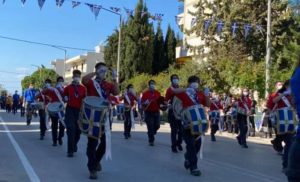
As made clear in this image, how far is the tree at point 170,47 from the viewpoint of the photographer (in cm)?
5712

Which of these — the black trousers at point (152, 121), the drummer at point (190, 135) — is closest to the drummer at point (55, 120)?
the black trousers at point (152, 121)

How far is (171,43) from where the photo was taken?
191ft

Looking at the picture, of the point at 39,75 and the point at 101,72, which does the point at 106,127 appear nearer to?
the point at 101,72

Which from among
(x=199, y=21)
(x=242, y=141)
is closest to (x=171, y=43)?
(x=199, y=21)

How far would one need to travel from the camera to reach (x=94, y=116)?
8805mm

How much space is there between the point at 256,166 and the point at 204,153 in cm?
238

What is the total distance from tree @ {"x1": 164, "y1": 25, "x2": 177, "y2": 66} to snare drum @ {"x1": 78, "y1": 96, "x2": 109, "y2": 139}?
47189mm

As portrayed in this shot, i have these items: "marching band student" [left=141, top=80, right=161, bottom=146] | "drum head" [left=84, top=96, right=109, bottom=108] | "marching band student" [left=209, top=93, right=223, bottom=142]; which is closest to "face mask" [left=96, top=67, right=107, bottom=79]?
"drum head" [left=84, top=96, right=109, bottom=108]

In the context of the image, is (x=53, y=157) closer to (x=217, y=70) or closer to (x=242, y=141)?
(x=242, y=141)

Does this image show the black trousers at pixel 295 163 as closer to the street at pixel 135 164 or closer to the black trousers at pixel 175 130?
the street at pixel 135 164

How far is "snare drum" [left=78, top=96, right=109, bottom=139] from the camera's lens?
873 cm

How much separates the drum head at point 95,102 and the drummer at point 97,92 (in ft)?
0.27

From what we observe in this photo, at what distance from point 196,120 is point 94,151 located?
6.41 ft

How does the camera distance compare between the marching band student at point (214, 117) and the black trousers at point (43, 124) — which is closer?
the black trousers at point (43, 124)
